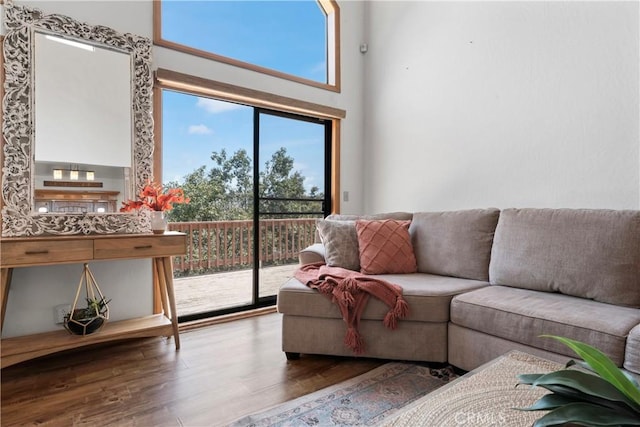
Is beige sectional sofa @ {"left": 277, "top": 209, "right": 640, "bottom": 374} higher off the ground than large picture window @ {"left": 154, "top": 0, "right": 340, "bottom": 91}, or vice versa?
large picture window @ {"left": 154, "top": 0, "right": 340, "bottom": 91}

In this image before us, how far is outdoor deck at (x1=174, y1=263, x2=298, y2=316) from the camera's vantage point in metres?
3.32

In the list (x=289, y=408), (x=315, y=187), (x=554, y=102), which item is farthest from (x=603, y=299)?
(x=315, y=187)

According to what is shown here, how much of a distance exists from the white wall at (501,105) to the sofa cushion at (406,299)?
3.29ft

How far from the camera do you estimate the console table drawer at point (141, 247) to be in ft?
6.52

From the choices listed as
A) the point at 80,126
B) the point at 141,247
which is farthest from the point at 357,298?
the point at 80,126

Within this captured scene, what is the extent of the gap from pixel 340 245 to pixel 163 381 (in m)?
1.38

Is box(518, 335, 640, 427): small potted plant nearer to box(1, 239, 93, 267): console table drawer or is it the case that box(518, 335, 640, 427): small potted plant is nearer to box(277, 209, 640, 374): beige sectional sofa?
box(277, 209, 640, 374): beige sectional sofa

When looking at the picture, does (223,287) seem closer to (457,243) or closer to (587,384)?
(457,243)

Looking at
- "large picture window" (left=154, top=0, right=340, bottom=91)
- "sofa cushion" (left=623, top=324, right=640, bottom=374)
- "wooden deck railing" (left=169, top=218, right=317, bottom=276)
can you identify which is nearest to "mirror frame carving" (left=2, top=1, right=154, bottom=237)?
"large picture window" (left=154, top=0, right=340, bottom=91)

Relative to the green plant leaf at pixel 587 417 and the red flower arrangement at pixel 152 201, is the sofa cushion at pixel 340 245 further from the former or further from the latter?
the green plant leaf at pixel 587 417

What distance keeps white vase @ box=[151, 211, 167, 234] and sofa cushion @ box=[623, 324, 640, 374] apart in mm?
2498

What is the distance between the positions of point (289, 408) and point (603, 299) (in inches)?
67.5

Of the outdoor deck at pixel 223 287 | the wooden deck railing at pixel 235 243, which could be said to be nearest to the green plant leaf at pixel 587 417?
the outdoor deck at pixel 223 287

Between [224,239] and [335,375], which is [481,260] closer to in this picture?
[335,375]
